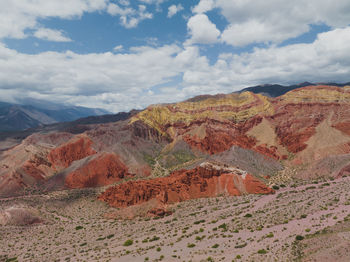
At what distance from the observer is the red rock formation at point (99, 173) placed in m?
78.4

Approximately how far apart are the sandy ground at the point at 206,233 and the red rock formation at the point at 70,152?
134 ft

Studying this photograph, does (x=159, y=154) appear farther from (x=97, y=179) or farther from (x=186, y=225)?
(x=186, y=225)

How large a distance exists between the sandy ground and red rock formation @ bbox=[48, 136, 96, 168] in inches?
1608

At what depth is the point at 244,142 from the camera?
105 m

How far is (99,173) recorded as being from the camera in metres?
82.5

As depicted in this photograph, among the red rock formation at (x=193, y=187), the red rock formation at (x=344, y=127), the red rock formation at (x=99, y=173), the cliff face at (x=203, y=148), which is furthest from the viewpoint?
the red rock formation at (x=344, y=127)

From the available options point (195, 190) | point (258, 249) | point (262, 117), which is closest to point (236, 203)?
point (195, 190)

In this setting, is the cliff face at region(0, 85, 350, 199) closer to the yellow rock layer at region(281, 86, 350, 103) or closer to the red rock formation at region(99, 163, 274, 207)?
the red rock formation at region(99, 163, 274, 207)

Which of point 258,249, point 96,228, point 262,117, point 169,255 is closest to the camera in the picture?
point 258,249

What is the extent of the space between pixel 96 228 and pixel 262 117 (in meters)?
91.3

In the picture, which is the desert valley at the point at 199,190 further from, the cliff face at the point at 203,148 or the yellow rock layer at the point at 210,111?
the yellow rock layer at the point at 210,111

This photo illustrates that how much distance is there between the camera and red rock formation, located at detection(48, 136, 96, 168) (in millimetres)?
92125

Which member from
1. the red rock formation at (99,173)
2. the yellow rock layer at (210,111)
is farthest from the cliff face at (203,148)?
the yellow rock layer at (210,111)

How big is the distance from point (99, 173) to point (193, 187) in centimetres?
4100
